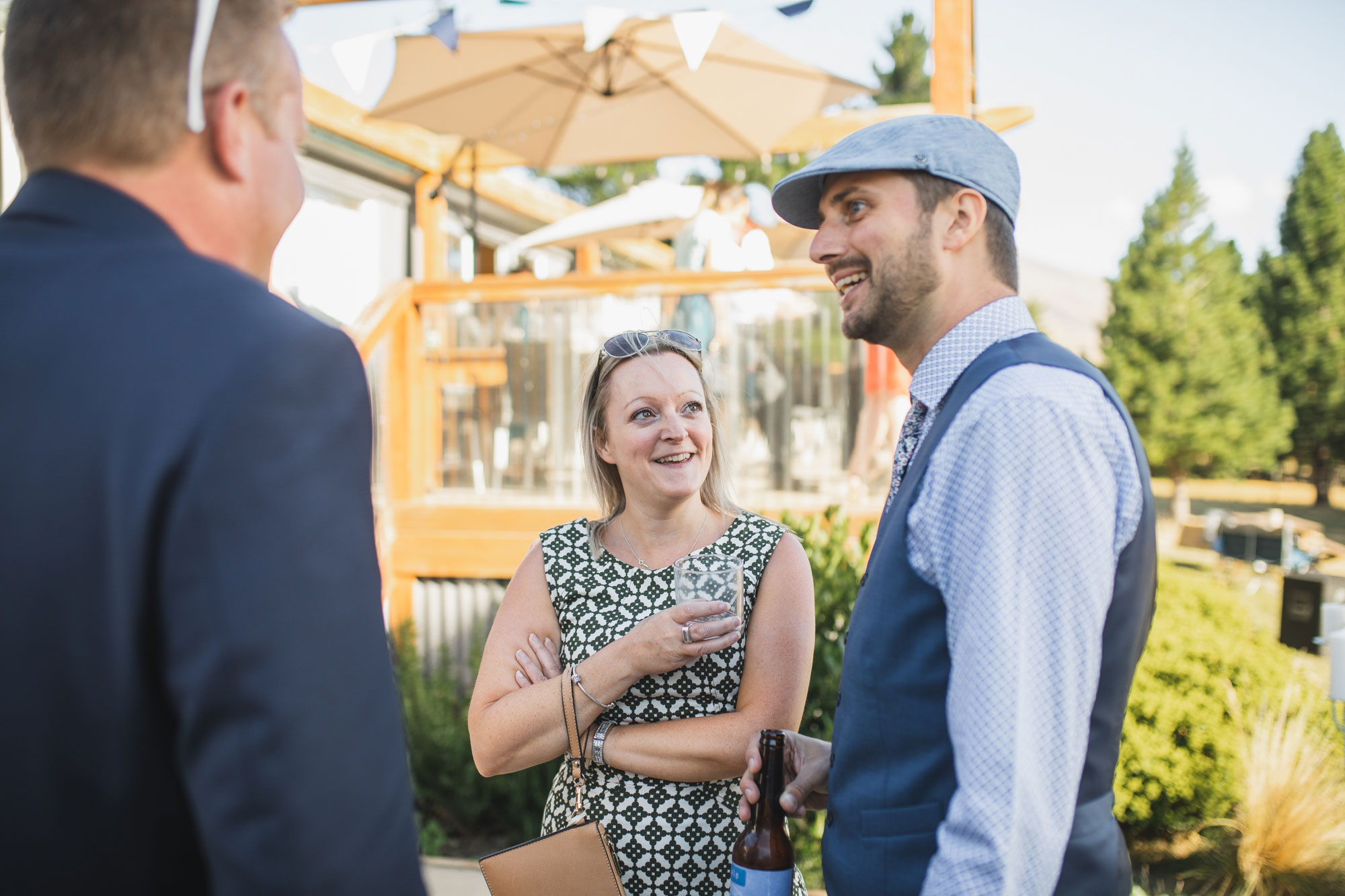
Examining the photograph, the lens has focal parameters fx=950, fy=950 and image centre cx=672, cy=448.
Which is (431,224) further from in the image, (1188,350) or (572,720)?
(1188,350)

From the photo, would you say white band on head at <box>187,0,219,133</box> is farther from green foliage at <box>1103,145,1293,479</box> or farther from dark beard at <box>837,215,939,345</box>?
green foliage at <box>1103,145,1293,479</box>

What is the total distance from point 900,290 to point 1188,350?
3515 cm

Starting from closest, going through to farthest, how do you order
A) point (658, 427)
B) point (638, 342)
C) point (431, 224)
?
point (658, 427) < point (638, 342) < point (431, 224)

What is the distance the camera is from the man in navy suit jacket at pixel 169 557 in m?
0.68

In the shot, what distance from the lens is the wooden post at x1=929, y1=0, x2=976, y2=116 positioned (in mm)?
5301

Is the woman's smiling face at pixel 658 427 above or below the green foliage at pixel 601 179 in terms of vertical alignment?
below

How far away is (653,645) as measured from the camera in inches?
73.2

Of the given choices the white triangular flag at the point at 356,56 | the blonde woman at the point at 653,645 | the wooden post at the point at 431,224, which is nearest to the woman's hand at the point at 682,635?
the blonde woman at the point at 653,645

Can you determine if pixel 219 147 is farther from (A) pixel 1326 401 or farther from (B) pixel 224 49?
(A) pixel 1326 401

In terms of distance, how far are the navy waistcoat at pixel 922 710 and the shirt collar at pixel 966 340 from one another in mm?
54

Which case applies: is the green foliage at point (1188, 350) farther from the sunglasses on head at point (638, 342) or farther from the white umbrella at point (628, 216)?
the sunglasses on head at point (638, 342)

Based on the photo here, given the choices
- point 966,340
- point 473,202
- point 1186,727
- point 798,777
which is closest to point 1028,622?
point 966,340

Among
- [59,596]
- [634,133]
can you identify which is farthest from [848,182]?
[634,133]

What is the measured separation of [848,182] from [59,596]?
120cm
